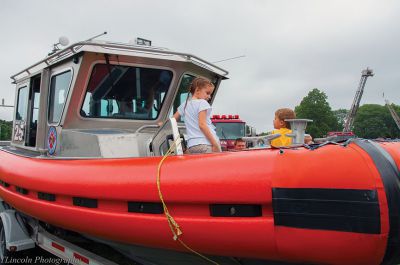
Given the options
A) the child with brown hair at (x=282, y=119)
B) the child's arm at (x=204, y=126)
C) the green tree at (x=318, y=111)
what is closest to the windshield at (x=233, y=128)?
the child with brown hair at (x=282, y=119)

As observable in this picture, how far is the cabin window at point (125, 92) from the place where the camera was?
149 inches

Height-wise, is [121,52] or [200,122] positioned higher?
[121,52]

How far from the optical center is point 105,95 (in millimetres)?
3924

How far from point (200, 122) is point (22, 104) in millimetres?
3189

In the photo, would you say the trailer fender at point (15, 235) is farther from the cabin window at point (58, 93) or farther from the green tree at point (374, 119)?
the green tree at point (374, 119)

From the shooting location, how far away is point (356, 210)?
1.73 meters

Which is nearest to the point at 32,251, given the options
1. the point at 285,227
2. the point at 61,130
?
the point at 61,130

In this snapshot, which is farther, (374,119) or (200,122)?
(374,119)

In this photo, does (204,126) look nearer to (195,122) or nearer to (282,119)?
(195,122)

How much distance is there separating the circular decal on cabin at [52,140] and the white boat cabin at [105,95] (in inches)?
0.4

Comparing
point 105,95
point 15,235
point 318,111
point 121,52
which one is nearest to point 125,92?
point 105,95

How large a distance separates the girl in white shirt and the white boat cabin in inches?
20.8

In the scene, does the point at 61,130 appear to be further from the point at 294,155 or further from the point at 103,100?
the point at 294,155

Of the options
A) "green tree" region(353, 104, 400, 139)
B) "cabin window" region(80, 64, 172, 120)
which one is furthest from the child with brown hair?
"green tree" region(353, 104, 400, 139)
